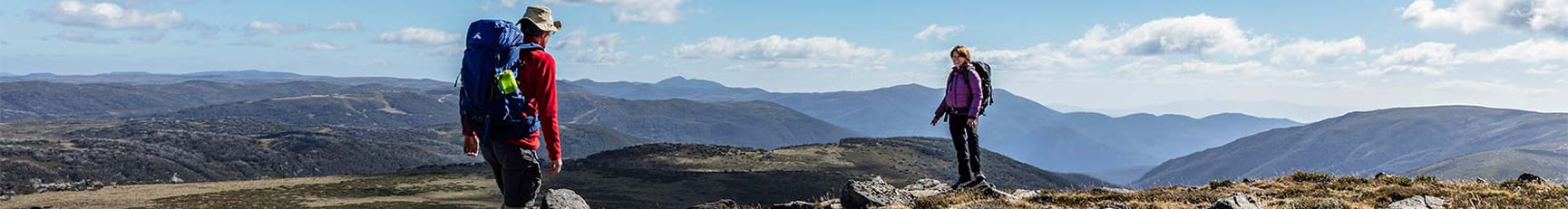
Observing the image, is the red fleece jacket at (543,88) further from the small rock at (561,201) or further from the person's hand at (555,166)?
the small rock at (561,201)

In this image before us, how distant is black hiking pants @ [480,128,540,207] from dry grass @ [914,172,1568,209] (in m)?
6.44

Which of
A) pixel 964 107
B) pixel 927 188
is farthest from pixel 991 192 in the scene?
pixel 927 188

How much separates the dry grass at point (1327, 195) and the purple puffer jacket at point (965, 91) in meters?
1.31

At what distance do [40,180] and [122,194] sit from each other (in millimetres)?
62849

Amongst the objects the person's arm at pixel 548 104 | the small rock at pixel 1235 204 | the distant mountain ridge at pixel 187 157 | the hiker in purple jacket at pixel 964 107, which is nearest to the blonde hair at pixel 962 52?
the hiker in purple jacket at pixel 964 107

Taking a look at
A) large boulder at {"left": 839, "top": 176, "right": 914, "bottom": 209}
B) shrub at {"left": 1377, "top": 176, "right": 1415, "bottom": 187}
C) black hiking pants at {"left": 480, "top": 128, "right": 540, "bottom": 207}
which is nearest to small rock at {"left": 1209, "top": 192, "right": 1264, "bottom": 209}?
large boulder at {"left": 839, "top": 176, "right": 914, "bottom": 209}

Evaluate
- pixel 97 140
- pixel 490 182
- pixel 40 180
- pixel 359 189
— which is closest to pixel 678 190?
pixel 490 182

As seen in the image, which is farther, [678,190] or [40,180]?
[40,180]

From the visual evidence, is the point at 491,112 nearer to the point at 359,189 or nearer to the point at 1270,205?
the point at 1270,205

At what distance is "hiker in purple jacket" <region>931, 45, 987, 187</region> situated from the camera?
44.0 ft

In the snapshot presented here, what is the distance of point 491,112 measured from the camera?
23.5 feet

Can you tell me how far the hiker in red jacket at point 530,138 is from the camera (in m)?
7.00

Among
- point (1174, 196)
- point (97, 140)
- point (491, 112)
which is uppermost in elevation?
point (491, 112)

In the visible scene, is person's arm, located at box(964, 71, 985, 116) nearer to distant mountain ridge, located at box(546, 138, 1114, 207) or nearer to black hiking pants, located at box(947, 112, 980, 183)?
black hiking pants, located at box(947, 112, 980, 183)
